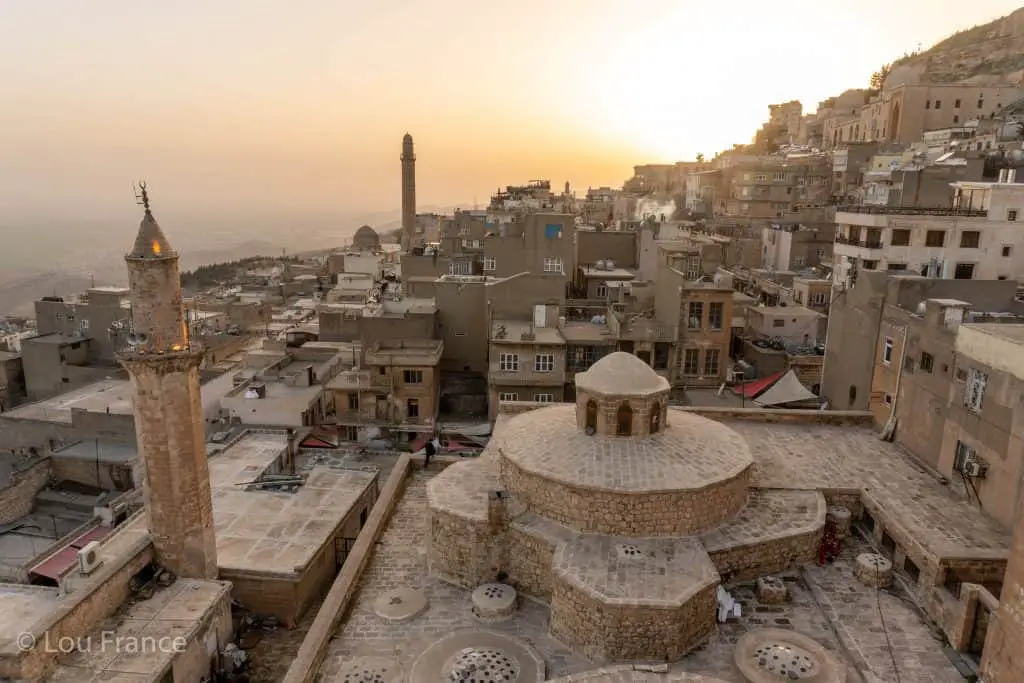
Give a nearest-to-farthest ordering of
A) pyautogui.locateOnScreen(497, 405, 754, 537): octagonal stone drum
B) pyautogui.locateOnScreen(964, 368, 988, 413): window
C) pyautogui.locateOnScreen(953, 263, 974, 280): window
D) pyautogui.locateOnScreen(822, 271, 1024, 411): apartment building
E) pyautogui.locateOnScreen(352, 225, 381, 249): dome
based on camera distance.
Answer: pyautogui.locateOnScreen(497, 405, 754, 537): octagonal stone drum, pyautogui.locateOnScreen(964, 368, 988, 413): window, pyautogui.locateOnScreen(822, 271, 1024, 411): apartment building, pyautogui.locateOnScreen(953, 263, 974, 280): window, pyautogui.locateOnScreen(352, 225, 381, 249): dome

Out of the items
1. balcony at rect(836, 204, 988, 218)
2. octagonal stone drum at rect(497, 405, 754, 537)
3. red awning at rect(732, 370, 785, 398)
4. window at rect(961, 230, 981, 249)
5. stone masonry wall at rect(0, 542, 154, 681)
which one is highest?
balcony at rect(836, 204, 988, 218)

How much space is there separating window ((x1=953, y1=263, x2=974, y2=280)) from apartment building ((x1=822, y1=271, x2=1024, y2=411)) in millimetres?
11346

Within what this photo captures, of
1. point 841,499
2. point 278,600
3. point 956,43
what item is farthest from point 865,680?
point 956,43

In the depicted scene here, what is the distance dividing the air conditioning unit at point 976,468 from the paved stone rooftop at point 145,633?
19628mm

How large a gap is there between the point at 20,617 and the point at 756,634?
63.1 ft

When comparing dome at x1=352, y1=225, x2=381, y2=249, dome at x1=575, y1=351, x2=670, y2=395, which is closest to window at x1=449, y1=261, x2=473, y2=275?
dome at x1=575, y1=351, x2=670, y2=395

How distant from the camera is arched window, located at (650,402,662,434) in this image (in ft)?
56.6

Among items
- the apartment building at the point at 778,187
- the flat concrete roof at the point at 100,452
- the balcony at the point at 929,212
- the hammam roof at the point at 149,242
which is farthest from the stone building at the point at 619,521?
the apartment building at the point at 778,187

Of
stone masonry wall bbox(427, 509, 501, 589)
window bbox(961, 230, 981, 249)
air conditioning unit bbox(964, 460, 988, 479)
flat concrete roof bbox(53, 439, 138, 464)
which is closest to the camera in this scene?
air conditioning unit bbox(964, 460, 988, 479)

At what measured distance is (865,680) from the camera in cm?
1248

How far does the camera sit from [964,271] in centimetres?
3472

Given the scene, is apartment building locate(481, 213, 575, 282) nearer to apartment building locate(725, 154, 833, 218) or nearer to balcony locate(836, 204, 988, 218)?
balcony locate(836, 204, 988, 218)

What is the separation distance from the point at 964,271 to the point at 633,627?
31.5m

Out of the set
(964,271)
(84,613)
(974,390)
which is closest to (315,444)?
(84,613)
